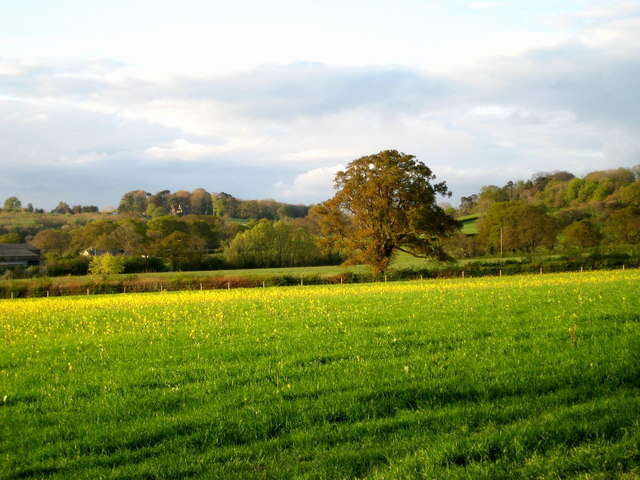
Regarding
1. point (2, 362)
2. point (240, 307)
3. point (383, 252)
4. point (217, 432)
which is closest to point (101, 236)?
point (383, 252)

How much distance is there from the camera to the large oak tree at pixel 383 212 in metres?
53.8

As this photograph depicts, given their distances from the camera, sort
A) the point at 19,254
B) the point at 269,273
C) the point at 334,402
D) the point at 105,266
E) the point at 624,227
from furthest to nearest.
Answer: the point at 19,254 < the point at 624,227 < the point at 269,273 < the point at 105,266 < the point at 334,402

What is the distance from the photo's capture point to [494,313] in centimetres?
1903

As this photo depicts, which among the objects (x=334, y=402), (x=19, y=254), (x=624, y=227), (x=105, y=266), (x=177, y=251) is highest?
(x=624, y=227)

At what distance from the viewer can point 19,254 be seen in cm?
11475

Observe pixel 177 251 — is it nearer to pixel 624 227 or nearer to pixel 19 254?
pixel 19 254

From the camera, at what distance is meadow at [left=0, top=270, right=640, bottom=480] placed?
6703 mm

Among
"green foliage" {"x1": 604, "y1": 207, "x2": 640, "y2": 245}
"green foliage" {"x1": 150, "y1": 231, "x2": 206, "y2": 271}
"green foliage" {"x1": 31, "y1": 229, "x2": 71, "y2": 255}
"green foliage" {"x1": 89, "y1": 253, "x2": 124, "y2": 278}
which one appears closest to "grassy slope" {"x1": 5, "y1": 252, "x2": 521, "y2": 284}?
"green foliage" {"x1": 89, "y1": 253, "x2": 124, "y2": 278}

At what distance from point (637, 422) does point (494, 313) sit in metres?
11.8

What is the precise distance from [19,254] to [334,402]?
123 meters

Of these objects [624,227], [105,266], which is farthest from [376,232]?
[624,227]

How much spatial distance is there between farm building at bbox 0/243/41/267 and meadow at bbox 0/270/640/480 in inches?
4319

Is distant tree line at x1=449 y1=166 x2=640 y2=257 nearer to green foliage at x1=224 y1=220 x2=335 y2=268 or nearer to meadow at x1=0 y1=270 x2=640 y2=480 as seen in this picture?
green foliage at x1=224 y1=220 x2=335 y2=268

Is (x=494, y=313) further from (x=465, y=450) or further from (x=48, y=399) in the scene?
(x=48, y=399)
